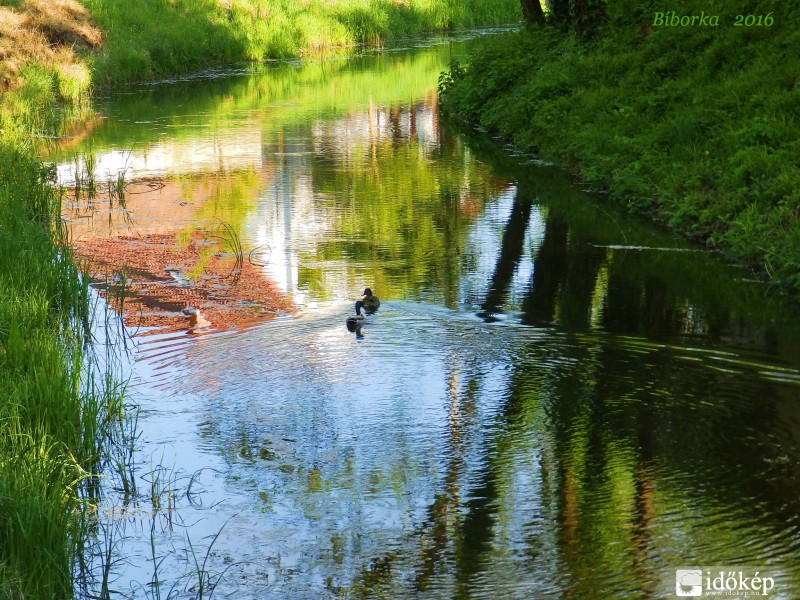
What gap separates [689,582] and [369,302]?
4.91 metres

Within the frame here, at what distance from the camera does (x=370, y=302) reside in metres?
10.1

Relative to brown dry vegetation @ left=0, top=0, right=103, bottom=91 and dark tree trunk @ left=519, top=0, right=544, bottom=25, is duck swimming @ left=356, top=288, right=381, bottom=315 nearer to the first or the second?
dark tree trunk @ left=519, top=0, right=544, bottom=25

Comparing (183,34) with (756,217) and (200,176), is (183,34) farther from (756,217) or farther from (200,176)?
(756,217)

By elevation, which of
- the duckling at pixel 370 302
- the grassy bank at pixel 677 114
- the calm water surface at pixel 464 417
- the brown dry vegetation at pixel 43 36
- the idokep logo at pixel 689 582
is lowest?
the idokep logo at pixel 689 582

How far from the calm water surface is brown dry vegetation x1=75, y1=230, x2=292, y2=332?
0.29 meters

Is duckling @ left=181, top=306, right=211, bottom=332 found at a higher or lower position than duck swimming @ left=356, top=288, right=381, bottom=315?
lower

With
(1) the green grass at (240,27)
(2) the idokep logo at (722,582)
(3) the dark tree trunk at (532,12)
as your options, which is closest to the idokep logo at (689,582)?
(2) the idokep logo at (722,582)

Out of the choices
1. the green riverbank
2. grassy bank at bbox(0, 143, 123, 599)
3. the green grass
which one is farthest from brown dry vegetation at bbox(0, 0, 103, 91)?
grassy bank at bbox(0, 143, 123, 599)

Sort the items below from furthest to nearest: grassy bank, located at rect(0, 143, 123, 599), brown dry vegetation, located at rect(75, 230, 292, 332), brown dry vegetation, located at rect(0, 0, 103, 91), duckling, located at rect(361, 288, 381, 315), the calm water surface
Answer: brown dry vegetation, located at rect(0, 0, 103, 91)
brown dry vegetation, located at rect(75, 230, 292, 332)
duckling, located at rect(361, 288, 381, 315)
the calm water surface
grassy bank, located at rect(0, 143, 123, 599)

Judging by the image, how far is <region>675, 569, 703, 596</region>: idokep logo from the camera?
5.62 m

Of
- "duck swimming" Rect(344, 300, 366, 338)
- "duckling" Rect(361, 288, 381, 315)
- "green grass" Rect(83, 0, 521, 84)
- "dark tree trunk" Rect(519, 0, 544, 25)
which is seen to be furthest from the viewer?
"green grass" Rect(83, 0, 521, 84)

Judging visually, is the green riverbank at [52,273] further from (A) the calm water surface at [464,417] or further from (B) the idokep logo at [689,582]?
(B) the idokep logo at [689,582]

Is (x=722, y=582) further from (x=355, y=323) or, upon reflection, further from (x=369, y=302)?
(x=369, y=302)

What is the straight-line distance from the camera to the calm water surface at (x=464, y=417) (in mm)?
6016
